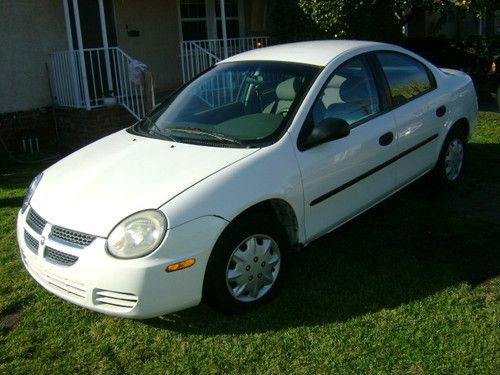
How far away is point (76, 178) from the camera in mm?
3797

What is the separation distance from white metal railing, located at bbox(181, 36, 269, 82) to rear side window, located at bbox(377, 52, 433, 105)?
566 centimetres

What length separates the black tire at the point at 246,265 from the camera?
3.38 m

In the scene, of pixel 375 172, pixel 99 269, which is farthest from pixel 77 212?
pixel 375 172

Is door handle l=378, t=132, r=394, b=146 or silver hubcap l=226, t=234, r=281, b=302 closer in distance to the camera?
silver hubcap l=226, t=234, r=281, b=302

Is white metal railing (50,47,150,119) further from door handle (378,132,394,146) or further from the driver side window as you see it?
door handle (378,132,394,146)

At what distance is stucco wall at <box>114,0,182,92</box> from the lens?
11055mm

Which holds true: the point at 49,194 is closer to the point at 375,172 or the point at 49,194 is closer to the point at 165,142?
the point at 165,142

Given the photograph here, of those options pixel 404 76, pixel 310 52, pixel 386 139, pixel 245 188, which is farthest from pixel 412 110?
pixel 245 188

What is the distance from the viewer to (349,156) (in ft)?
13.5

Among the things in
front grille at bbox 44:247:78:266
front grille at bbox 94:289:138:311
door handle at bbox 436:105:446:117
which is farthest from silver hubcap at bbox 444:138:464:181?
front grille at bbox 44:247:78:266

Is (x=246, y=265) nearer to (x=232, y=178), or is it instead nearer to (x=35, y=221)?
(x=232, y=178)

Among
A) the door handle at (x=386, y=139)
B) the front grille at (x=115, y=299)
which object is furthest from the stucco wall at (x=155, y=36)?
the front grille at (x=115, y=299)

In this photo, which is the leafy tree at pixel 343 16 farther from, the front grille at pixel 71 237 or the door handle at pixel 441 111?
the front grille at pixel 71 237

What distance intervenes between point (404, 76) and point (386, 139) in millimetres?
856
